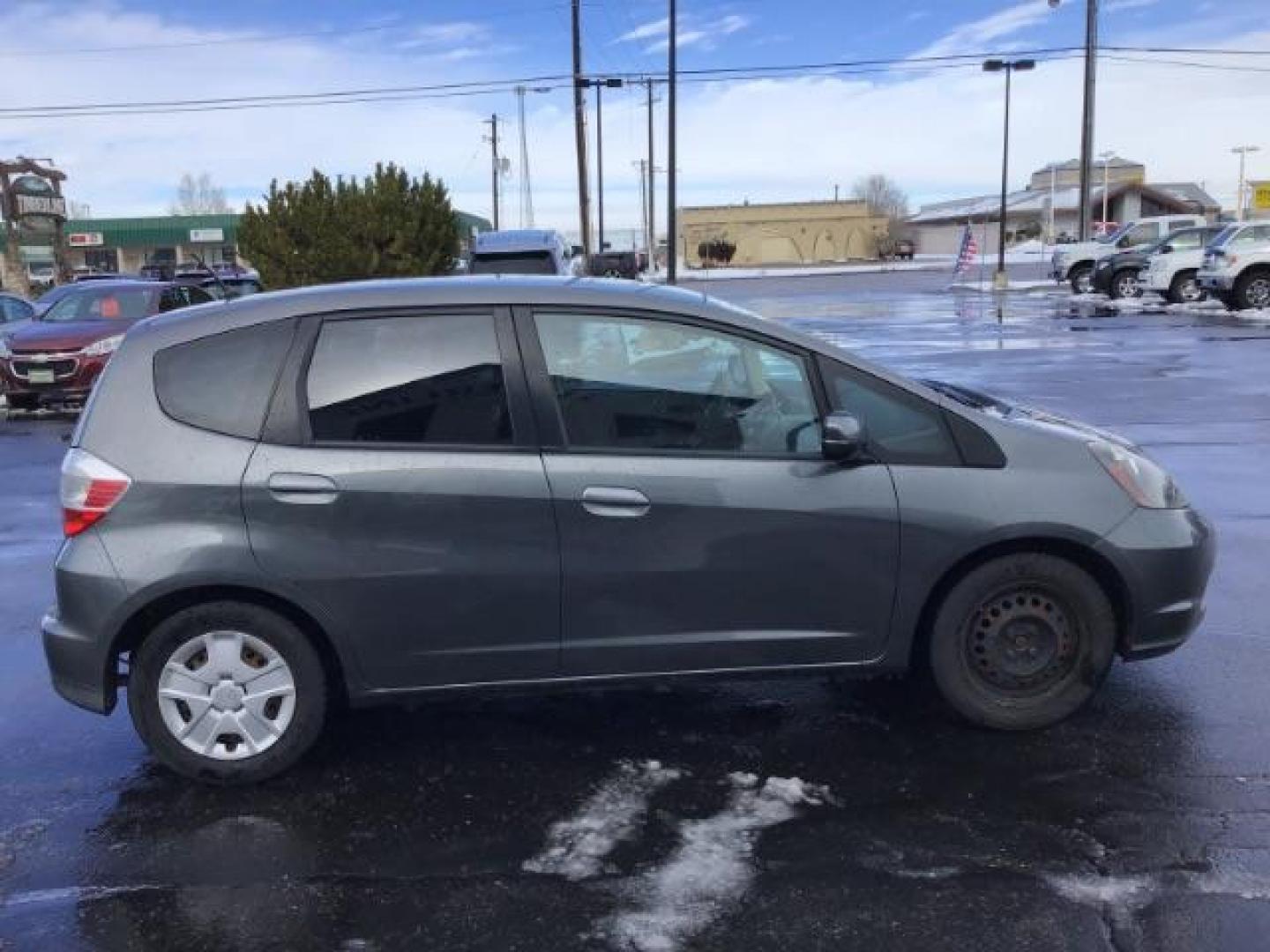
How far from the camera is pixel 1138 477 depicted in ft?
14.0

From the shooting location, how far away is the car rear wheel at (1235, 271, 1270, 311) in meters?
24.0

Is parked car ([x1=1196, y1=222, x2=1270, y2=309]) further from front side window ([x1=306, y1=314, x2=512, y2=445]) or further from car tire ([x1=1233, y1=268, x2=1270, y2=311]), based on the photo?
front side window ([x1=306, y1=314, x2=512, y2=445])

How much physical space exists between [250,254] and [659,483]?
13814mm

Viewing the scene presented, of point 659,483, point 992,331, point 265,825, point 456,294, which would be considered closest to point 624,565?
point 659,483

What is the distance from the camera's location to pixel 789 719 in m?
4.52

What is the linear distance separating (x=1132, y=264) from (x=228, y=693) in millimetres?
30742

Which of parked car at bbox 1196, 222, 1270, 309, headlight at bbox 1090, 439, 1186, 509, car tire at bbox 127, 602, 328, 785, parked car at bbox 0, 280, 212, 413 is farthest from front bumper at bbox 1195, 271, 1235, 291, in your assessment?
car tire at bbox 127, 602, 328, 785

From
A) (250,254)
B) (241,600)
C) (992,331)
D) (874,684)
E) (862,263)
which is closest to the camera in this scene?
(241,600)

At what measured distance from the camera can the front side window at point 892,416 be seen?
13.5ft

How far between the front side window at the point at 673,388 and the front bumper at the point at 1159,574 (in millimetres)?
1187

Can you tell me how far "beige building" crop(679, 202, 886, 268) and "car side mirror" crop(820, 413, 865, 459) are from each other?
272ft

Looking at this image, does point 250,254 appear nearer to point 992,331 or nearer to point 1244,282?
point 992,331

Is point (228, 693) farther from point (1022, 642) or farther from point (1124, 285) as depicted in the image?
point (1124, 285)

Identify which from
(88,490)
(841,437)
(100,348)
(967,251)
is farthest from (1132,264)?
(88,490)
